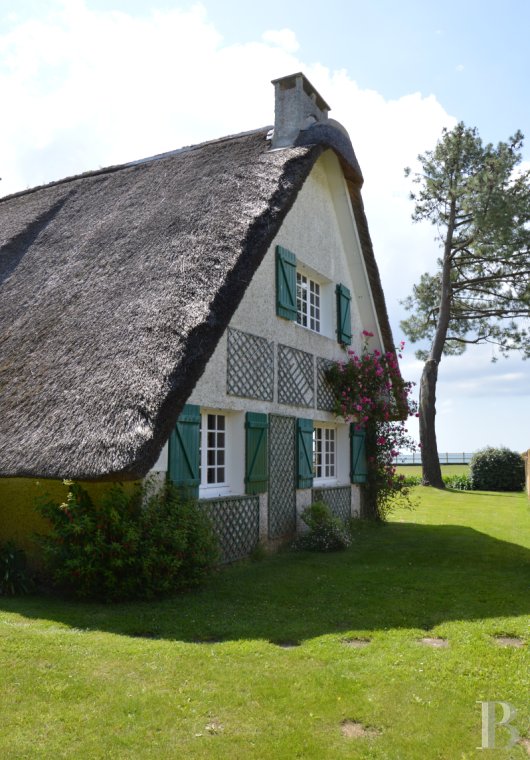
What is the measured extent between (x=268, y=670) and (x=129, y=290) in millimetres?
4690

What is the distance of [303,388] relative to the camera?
10.5 meters

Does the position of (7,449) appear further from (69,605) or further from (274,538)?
(274,538)

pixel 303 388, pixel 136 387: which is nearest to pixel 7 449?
pixel 136 387

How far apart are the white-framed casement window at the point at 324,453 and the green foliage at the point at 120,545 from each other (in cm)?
504

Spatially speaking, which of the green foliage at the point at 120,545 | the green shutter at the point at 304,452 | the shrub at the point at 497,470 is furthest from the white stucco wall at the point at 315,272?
the shrub at the point at 497,470

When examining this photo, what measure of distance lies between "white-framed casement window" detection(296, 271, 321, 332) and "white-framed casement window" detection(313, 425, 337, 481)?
1892 millimetres

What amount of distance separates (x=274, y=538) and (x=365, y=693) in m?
5.33

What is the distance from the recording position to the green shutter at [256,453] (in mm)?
8727

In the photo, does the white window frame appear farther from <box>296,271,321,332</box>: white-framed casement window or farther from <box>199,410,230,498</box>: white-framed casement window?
<box>199,410,230,498</box>: white-framed casement window

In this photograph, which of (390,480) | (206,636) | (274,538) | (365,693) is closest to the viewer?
(365,693)

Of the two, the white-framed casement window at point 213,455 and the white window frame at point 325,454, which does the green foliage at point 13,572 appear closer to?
the white-framed casement window at point 213,455

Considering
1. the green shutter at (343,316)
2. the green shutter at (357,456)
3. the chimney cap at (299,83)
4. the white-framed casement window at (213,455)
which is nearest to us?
the white-framed casement window at (213,455)

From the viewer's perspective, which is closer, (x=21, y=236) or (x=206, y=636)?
(x=206, y=636)

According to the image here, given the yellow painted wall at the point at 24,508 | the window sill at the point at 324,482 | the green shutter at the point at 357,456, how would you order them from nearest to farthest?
the yellow painted wall at the point at 24,508
the window sill at the point at 324,482
the green shutter at the point at 357,456
